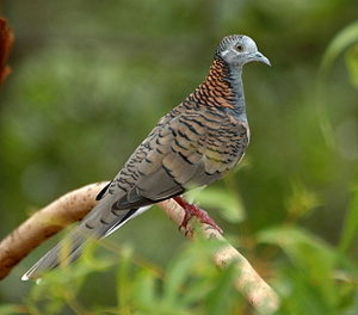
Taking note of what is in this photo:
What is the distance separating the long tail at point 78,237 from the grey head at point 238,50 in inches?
19.4

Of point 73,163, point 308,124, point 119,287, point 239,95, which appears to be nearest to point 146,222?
point 73,163

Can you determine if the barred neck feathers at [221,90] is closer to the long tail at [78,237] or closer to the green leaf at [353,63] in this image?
the long tail at [78,237]

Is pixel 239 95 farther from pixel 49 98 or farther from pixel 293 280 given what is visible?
pixel 49 98

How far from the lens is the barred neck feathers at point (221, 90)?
3236 mm

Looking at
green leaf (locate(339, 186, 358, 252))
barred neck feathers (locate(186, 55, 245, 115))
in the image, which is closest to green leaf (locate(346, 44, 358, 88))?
green leaf (locate(339, 186, 358, 252))

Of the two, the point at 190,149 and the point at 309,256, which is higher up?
the point at 309,256

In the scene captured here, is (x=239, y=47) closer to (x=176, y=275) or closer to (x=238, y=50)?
(x=238, y=50)

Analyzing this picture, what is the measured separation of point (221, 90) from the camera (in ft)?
10.9

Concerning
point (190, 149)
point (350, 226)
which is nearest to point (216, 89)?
point (190, 149)

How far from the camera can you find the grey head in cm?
291

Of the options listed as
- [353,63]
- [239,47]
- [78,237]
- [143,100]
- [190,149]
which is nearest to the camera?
[353,63]

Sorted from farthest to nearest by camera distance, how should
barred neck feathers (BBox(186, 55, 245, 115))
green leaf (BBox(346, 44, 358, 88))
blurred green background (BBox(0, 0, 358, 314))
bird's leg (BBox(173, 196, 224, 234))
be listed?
blurred green background (BBox(0, 0, 358, 314)) < barred neck feathers (BBox(186, 55, 245, 115)) < bird's leg (BBox(173, 196, 224, 234)) < green leaf (BBox(346, 44, 358, 88))

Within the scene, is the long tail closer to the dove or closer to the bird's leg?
the dove

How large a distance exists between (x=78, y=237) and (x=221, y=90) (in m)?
0.84
